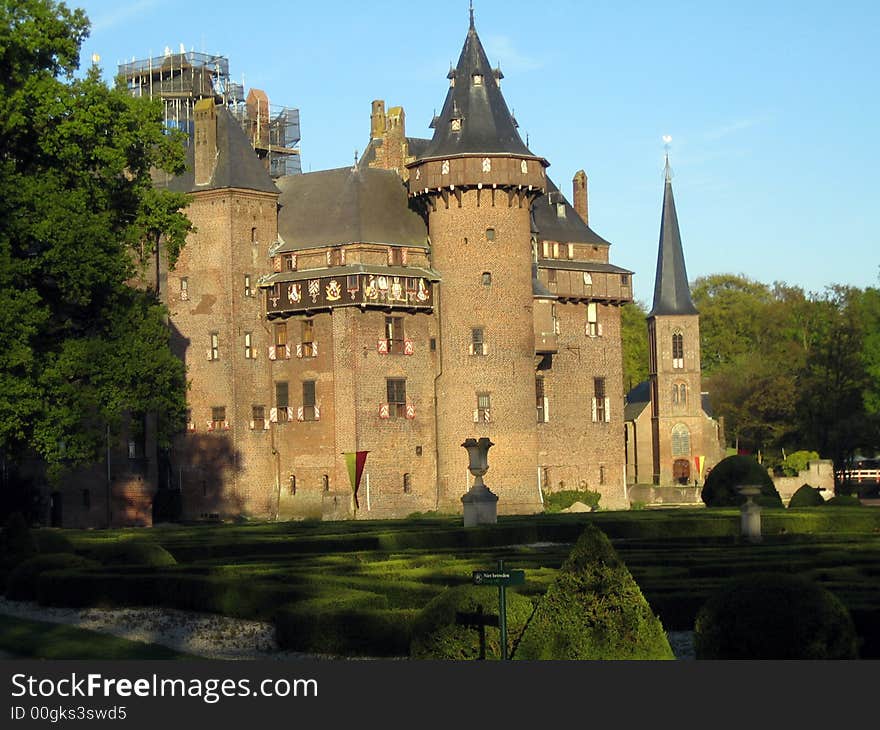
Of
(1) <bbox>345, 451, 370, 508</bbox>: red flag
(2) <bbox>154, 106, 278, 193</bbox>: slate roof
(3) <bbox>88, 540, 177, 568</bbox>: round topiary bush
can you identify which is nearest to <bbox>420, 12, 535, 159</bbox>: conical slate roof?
(2) <bbox>154, 106, 278, 193</bbox>: slate roof

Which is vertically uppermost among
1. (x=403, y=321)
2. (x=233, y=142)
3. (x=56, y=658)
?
(x=233, y=142)

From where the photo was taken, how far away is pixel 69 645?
2050 centimetres

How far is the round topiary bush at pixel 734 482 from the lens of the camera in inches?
1984

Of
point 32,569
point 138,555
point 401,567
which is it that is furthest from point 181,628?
point 138,555

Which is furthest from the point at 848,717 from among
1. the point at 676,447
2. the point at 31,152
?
the point at 676,447

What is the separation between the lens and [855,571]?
25438mm

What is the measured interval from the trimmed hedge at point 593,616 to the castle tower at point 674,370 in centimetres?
6496

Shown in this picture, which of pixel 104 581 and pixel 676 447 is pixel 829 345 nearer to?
pixel 676 447

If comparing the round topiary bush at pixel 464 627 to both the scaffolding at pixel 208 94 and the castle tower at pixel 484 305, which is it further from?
the scaffolding at pixel 208 94

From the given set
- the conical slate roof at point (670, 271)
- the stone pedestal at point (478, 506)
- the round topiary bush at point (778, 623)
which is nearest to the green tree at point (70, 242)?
the stone pedestal at point (478, 506)

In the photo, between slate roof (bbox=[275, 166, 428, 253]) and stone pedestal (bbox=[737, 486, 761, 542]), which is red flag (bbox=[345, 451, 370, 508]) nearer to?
slate roof (bbox=[275, 166, 428, 253])

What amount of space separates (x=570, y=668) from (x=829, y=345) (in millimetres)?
69056

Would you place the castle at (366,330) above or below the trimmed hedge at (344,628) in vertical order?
above

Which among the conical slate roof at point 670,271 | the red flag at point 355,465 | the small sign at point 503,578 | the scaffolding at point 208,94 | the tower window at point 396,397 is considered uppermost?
the scaffolding at point 208,94
